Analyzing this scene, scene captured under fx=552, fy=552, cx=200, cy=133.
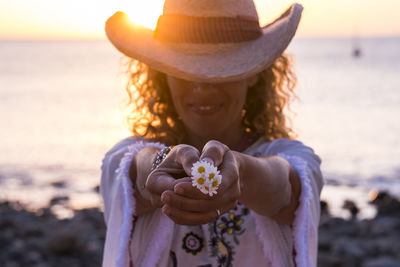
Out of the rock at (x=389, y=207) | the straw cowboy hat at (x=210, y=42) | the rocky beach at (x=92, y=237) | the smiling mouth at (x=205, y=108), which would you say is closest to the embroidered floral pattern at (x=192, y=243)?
the smiling mouth at (x=205, y=108)

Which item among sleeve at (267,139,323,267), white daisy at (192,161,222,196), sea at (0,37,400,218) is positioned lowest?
sea at (0,37,400,218)

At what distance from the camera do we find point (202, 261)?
2318mm

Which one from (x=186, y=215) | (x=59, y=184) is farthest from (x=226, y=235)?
(x=59, y=184)

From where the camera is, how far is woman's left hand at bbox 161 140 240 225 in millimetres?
1474

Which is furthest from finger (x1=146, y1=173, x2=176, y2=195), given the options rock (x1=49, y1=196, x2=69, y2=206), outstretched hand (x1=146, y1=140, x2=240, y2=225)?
rock (x1=49, y1=196, x2=69, y2=206)

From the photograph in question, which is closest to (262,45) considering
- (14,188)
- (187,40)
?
(187,40)

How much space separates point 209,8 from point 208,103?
1.34 ft

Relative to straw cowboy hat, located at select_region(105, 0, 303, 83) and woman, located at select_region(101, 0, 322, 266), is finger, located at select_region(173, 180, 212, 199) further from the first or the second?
straw cowboy hat, located at select_region(105, 0, 303, 83)

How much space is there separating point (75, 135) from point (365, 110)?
49.3ft

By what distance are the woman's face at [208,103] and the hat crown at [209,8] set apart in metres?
0.29

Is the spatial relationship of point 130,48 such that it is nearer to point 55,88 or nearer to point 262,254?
point 262,254

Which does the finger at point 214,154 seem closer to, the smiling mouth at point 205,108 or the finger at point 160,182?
the finger at point 160,182

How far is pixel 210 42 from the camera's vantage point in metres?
2.38

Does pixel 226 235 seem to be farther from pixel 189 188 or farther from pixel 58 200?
pixel 58 200
